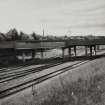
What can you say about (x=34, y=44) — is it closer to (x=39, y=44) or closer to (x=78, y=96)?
(x=39, y=44)

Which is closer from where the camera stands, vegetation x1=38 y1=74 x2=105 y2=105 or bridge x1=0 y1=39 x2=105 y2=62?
vegetation x1=38 y1=74 x2=105 y2=105

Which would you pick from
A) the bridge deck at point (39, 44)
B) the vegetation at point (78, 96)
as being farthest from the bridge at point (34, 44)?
the vegetation at point (78, 96)

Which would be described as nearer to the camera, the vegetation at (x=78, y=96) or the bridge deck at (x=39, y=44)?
the vegetation at (x=78, y=96)

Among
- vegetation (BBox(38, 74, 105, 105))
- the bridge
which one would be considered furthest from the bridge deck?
vegetation (BBox(38, 74, 105, 105))

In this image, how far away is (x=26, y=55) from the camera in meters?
38.7

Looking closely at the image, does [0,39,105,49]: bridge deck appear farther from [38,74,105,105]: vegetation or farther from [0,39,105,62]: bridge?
[38,74,105,105]: vegetation

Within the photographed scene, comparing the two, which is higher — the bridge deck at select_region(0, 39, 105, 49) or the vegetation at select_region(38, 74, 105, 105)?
the bridge deck at select_region(0, 39, 105, 49)

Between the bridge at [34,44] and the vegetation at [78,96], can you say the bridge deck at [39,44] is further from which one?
the vegetation at [78,96]

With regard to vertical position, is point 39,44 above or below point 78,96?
above

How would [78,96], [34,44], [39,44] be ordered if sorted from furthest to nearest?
1. [39,44]
2. [34,44]
3. [78,96]

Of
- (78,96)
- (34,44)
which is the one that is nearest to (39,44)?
(34,44)

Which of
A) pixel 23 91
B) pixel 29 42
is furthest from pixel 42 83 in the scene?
pixel 29 42

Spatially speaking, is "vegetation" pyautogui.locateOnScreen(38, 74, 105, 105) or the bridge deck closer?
"vegetation" pyautogui.locateOnScreen(38, 74, 105, 105)

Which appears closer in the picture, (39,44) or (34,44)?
(34,44)
